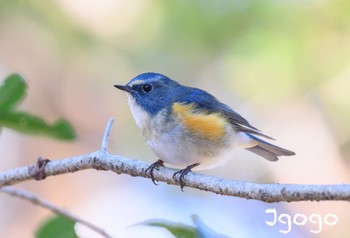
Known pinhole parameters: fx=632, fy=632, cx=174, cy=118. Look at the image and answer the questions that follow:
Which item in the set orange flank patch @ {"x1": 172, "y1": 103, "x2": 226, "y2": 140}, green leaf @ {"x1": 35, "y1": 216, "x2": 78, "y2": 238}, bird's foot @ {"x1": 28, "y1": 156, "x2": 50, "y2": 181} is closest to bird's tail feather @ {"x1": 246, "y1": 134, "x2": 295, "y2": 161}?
orange flank patch @ {"x1": 172, "y1": 103, "x2": 226, "y2": 140}

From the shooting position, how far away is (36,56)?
5.74m

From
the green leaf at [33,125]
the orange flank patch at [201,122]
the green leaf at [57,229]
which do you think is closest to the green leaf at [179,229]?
the green leaf at [57,229]

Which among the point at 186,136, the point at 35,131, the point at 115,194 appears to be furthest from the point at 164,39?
the point at 35,131

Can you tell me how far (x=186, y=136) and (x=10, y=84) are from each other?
114 cm

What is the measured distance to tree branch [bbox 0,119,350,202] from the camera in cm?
143

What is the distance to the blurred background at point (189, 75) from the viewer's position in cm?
449

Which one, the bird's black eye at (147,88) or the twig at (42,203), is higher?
the bird's black eye at (147,88)

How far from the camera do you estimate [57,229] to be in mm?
1845

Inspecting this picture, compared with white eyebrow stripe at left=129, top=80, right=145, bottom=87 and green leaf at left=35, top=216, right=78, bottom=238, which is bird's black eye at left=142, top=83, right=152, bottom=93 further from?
green leaf at left=35, top=216, right=78, bottom=238

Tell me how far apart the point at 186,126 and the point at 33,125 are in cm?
110

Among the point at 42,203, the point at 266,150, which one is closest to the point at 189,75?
the point at 266,150

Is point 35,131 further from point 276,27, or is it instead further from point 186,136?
point 276,27

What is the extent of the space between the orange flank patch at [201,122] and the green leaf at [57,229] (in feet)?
3.76

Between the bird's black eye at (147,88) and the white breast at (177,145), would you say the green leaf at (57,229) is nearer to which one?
the white breast at (177,145)
